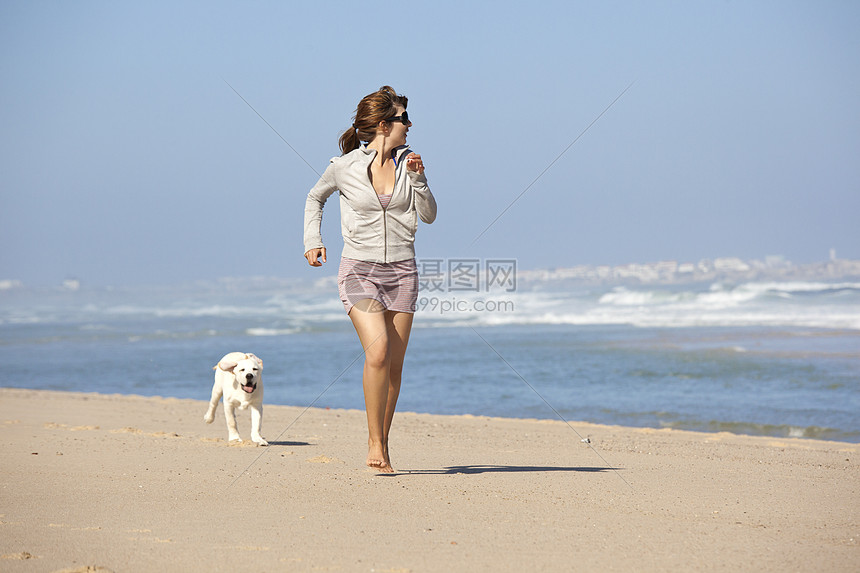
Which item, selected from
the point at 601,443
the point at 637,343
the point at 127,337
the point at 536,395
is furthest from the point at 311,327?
the point at 601,443

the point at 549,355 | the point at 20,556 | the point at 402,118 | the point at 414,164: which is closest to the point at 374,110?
the point at 402,118

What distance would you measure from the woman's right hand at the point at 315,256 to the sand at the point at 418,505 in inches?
44.7

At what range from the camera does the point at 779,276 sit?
38.2 metres

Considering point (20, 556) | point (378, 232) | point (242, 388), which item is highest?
point (378, 232)

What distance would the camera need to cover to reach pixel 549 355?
51.4 ft

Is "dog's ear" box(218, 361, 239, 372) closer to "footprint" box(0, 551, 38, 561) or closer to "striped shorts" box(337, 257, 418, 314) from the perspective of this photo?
"striped shorts" box(337, 257, 418, 314)

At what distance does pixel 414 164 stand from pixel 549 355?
38.9ft

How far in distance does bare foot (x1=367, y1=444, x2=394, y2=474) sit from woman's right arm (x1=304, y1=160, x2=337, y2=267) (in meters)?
1.07

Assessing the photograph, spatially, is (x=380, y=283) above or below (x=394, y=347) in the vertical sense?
above

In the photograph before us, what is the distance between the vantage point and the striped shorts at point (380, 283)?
170 inches

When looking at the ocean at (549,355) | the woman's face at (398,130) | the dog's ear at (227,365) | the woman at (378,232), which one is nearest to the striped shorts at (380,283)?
the woman at (378,232)

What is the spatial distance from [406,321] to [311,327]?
2198cm

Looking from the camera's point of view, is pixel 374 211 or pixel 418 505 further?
pixel 374 211

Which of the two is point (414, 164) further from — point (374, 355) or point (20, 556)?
point (20, 556)
